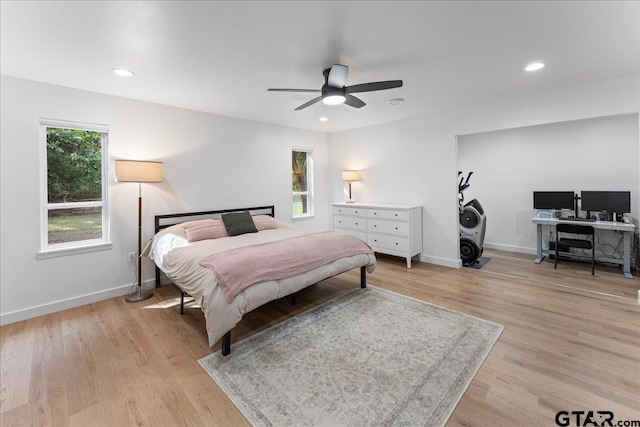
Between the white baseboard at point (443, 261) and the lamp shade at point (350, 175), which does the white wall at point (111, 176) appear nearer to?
the lamp shade at point (350, 175)

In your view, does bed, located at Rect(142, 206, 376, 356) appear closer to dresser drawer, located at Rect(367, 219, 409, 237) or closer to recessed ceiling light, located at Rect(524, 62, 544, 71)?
dresser drawer, located at Rect(367, 219, 409, 237)

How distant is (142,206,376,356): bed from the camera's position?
7.60 ft

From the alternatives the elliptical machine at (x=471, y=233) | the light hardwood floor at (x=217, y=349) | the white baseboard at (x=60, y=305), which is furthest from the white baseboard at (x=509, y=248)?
the white baseboard at (x=60, y=305)

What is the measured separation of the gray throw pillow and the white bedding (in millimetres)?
120

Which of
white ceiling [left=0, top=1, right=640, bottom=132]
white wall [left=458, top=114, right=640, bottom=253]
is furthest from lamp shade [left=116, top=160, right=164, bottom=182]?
white wall [left=458, top=114, right=640, bottom=253]

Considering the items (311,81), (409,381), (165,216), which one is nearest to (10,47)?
(165,216)

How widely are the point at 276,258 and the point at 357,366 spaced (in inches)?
46.8

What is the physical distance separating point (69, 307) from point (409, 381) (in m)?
3.85

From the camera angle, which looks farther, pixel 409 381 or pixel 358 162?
pixel 358 162

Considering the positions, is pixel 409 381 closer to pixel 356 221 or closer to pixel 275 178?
pixel 356 221

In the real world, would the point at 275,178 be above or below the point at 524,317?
above

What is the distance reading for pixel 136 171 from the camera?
3.40 metres

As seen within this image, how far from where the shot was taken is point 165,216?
13.3ft

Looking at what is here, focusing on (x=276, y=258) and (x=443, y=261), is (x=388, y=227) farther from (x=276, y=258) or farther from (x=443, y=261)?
(x=276, y=258)
